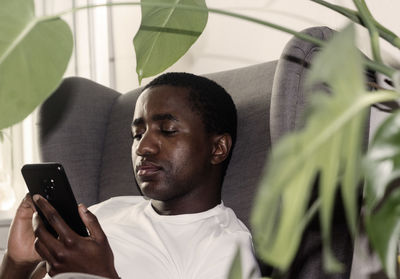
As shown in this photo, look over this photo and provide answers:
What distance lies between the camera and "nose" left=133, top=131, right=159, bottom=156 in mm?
1168

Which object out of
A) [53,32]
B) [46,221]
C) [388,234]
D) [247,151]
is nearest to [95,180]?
[46,221]

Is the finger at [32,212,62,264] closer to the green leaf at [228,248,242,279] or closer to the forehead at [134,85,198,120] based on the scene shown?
the forehead at [134,85,198,120]

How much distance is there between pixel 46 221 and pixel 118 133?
41 cm

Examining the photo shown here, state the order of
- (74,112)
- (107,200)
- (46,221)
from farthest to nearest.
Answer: (74,112)
(107,200)
(46,221)

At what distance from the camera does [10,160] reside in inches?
83.0

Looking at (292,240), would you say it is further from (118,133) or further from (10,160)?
(10,160)

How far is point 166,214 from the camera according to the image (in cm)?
125

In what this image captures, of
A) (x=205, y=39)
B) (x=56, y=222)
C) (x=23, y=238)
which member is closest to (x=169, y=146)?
(x=56, y=222)

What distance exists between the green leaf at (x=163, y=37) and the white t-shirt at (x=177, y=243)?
0.39m

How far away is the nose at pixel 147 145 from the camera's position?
1.17 metres

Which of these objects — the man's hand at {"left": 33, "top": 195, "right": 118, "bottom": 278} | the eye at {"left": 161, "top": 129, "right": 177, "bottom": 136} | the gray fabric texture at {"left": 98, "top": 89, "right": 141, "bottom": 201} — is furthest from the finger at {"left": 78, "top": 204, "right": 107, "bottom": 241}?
the gray fabric texture at {"left": 98, "top": 89, "right": 141, "bottom": 201}

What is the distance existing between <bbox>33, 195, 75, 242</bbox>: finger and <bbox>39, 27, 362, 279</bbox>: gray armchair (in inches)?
13.9

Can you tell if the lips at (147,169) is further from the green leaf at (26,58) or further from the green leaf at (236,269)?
the green leaf at (236,269)

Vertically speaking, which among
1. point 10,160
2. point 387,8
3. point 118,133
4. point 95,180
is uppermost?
point 387,8
